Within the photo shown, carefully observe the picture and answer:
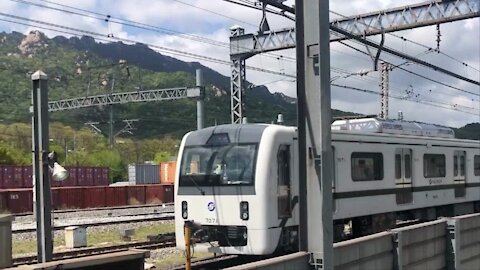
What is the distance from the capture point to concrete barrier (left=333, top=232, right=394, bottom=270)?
862 centimetres

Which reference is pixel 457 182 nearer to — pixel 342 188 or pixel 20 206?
pixel 342 188

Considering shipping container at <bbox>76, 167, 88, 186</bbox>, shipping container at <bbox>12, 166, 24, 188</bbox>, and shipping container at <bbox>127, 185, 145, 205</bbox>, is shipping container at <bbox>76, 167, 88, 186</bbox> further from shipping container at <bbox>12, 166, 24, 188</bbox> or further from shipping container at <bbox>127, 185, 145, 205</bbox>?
shipping container at <bbox>127, 185, 145, 205</bbox>

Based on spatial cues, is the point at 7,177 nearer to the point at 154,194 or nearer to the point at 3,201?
the point at 154,194

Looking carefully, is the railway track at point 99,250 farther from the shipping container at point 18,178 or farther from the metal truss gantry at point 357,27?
the shipping container at point 18,178

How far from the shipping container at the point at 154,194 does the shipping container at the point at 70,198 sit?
5630 mm

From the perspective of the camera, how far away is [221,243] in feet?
40.2

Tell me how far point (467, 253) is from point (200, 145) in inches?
232

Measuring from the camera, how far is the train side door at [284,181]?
12.2 m

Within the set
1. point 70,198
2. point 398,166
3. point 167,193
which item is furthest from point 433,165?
point 167,193

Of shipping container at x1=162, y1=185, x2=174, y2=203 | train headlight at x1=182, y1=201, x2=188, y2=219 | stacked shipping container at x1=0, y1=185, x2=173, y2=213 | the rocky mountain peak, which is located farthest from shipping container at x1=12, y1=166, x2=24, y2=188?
the rocky mountain peak

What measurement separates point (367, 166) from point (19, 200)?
86.6 ft

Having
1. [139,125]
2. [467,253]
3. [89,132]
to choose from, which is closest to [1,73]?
[89,132]

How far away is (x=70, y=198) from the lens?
38.9m

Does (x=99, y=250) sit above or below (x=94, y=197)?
above
